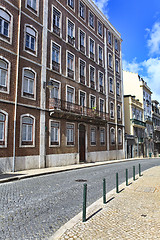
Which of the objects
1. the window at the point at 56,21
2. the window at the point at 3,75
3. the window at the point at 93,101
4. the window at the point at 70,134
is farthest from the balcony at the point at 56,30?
the window at the point at 70,134

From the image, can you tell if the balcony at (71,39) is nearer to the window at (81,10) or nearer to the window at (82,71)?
the window at (82,71)

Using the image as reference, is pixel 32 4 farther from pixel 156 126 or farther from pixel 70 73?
pixel 156 126

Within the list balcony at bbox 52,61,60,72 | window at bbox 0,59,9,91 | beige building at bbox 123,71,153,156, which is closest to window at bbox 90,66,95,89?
balcony at bbox 52,61,60,72

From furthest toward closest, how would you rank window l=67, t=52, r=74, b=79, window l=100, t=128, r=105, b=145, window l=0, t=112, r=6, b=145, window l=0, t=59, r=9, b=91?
window l=100, t=128, r=105, b=145
window l=67, t=52, r=74, b=79
window l=0, t=59, r=9, b=91
window l=0, t=112, r=6, b=145

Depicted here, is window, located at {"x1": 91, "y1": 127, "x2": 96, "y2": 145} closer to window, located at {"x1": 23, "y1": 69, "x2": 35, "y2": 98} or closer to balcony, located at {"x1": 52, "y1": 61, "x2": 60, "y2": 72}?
balcony, located at {"x1": 52, "y1": 61, "x2": 60, "y2": 72}

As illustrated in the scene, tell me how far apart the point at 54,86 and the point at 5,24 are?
21.3ft

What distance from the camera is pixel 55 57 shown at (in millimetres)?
20031

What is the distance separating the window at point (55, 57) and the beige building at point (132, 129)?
19163 mm

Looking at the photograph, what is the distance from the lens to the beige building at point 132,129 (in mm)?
35737

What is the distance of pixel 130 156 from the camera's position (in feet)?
116

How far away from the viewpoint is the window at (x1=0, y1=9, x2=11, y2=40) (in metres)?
14.7

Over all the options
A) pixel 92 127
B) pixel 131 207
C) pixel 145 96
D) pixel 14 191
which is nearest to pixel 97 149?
pixel 92 127

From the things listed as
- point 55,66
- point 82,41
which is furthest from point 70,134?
point 82,41

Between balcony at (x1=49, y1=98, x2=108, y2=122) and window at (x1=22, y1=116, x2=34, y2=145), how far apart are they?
2.53 m
